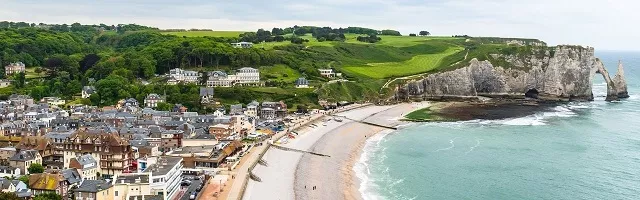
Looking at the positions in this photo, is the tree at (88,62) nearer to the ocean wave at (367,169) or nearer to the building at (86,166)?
the ocean wave at (367,169)

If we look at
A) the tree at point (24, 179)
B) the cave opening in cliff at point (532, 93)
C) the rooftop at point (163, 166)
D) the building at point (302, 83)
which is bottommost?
the tree at point (24, 179)

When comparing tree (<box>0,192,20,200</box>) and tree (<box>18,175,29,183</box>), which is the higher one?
tree (<box>0,192,20,200</box>)

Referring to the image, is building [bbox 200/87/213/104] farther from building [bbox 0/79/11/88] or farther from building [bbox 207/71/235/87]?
building [bbox 0/79/11/88]

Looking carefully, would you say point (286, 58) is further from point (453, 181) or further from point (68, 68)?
point (453, 181)

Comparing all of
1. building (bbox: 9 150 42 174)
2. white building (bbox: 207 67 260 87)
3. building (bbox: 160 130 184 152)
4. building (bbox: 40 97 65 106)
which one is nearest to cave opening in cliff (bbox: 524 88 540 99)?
white building (bbox: 207 67 260 87)

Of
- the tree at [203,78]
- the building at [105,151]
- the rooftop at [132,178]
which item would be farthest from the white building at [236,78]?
the rooftop at [132,178]

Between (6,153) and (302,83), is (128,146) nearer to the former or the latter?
(6,153)

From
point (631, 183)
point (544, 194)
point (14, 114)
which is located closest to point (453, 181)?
point (544, 194)

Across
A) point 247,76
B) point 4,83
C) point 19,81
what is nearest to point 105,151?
point 247,76
